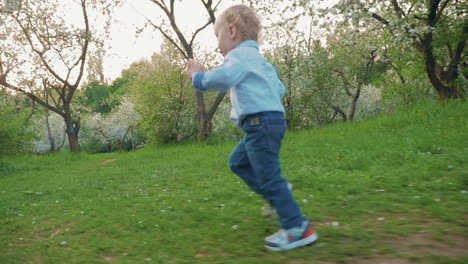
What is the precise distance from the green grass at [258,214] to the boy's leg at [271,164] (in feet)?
1.03

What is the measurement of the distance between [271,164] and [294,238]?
2.13 feet

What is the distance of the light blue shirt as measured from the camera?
131 inches

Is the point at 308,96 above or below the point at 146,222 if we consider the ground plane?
above

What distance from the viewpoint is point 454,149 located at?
6758 millimetres

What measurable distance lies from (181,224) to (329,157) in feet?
14.5

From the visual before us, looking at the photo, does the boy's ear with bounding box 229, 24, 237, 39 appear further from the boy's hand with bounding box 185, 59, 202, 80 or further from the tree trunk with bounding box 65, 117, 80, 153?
the tree trunk with bounding box 65, 117, 80, 153

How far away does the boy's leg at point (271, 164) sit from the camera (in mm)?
3336

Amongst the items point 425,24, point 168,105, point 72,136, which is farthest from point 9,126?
point 425,24

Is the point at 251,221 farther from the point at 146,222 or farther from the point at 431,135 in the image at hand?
the point at 431,135

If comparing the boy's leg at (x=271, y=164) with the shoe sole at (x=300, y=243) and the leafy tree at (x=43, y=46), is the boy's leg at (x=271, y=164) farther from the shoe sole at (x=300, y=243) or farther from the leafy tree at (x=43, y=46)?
the leafy tree at (x=43, y=46)

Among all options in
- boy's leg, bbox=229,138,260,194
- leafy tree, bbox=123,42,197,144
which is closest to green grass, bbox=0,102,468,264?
boy's leg, bbox=229,138,260,194

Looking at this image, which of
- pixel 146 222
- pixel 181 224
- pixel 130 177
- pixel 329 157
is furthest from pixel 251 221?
pixel 130 177

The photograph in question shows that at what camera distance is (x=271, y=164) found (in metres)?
3.36

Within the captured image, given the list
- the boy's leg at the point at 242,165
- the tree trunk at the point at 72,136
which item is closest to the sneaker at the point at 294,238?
the boy's leg at the point at 242,165
